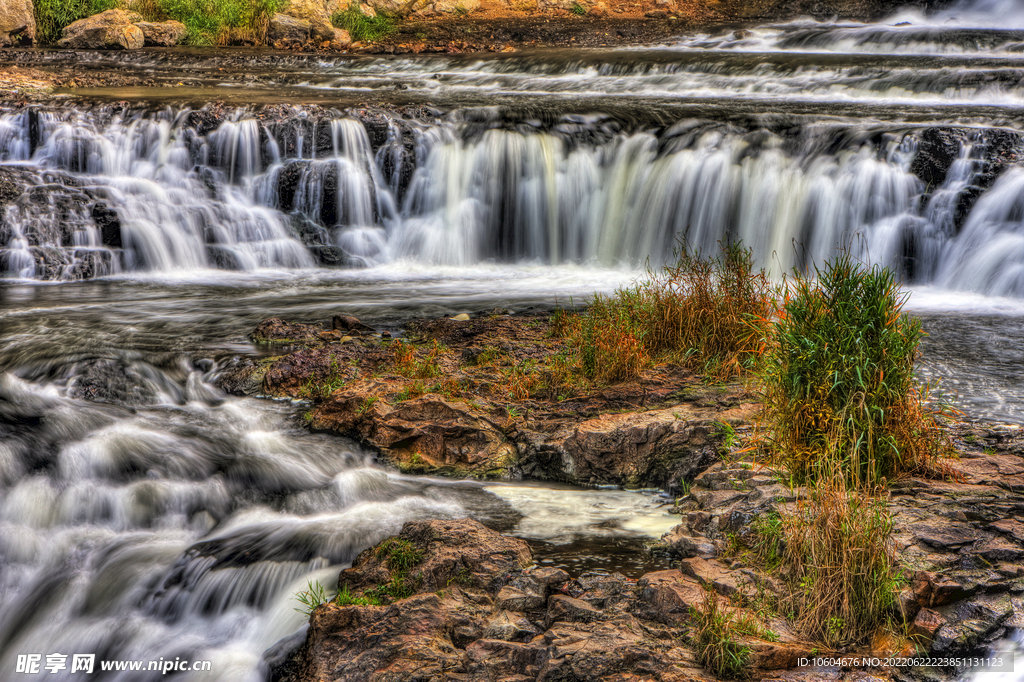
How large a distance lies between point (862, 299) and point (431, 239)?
7595 mm

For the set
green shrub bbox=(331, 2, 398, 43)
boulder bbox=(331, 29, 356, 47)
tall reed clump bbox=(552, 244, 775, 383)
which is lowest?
tall reed clump bbox=(552, 244, 775, 383)

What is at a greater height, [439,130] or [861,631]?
[439,130]

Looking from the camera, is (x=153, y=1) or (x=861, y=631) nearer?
(x=861, y=631)

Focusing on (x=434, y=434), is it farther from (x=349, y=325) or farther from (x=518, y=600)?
(x=349, y=325)

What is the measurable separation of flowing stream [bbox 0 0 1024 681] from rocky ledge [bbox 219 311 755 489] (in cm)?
22

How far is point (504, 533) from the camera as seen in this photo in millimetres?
4578

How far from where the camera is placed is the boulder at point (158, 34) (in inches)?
795

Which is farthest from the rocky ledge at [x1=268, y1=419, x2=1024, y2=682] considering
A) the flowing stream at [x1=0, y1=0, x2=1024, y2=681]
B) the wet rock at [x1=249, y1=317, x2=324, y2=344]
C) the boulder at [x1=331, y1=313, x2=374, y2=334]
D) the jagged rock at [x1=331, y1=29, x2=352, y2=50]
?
the jagged rock at [x1=331, y1=29, x2=352, y2=50]

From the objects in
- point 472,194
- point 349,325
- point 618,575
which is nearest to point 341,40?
point 472,194

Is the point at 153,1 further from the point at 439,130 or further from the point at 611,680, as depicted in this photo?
the point at 611,680

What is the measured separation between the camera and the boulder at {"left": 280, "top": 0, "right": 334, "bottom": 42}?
2081cm

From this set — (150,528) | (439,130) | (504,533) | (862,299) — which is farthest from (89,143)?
(862,299)

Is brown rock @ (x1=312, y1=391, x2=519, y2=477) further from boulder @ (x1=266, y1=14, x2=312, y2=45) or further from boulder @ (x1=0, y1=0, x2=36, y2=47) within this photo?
boulder @ (x1=0, y1=0, x2=36, y2=47)

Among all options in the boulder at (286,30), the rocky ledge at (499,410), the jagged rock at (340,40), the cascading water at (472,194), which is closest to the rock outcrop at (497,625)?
the rocky ledge at (499,410)
